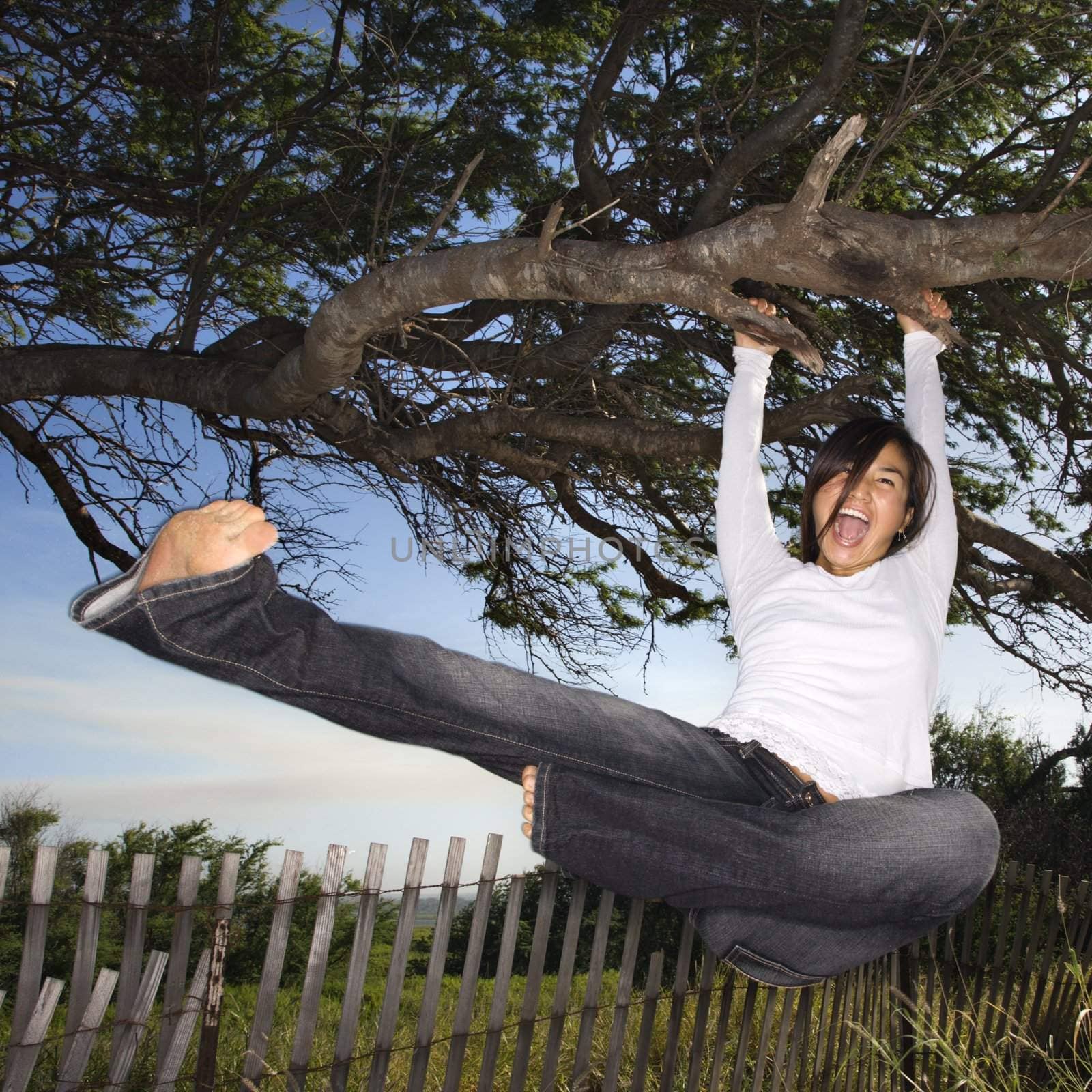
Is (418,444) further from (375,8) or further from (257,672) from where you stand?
(257,672)

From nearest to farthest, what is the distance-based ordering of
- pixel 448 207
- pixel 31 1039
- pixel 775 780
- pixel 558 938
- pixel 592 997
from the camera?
pixel 775 780, pixel 31 1039, pixel 448 207, pixel 592 997, pixel 558 938

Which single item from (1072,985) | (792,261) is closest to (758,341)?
(792,261)

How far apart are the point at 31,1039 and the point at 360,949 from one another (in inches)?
29.9

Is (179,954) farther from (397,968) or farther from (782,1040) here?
(782,1040)

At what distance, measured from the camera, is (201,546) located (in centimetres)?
167

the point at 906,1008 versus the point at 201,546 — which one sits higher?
the point at 201,546

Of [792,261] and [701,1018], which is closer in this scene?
[792,261]

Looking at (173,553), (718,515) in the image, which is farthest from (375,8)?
(173,553)

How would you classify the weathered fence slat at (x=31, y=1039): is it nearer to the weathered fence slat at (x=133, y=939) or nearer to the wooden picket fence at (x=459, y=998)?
the wooden picket fence at (x=459, y=998)

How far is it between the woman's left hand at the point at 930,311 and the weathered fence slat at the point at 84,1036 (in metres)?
2.56

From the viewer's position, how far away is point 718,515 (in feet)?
8.02

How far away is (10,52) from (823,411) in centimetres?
504

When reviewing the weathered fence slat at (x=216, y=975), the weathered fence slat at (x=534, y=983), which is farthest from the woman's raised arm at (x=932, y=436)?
the weathered fence slat at (x=216, y=975)

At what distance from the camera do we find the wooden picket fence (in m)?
2.34
